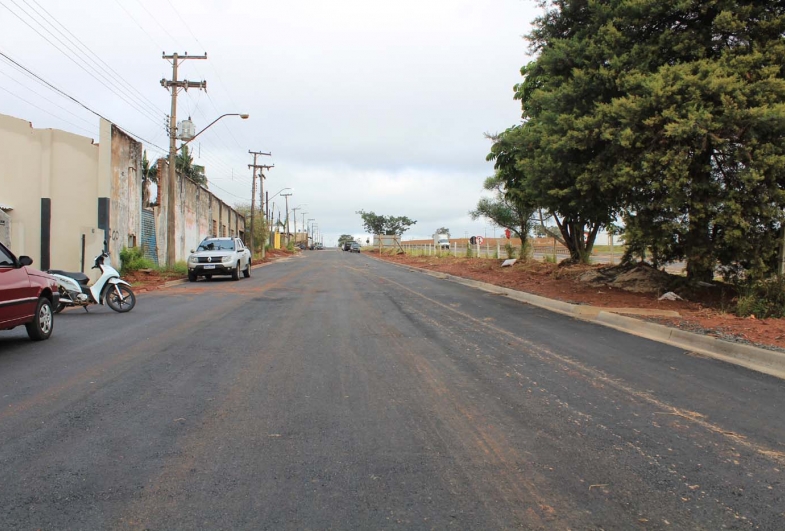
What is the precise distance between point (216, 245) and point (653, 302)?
17.1 metres

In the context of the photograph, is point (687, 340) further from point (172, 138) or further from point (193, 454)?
point (172, 138)

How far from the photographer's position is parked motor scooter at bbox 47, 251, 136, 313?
1097 cm

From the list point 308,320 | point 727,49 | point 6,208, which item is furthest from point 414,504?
point 6,208

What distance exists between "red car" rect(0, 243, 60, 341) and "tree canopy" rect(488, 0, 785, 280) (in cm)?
1042

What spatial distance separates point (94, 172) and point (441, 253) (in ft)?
96.6

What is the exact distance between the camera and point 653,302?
486 inches

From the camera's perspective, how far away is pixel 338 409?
15.8ft

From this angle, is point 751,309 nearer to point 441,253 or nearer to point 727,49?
point 727,49

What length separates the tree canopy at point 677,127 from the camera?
9.86m

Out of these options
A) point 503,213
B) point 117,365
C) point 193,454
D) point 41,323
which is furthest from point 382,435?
point 503,213

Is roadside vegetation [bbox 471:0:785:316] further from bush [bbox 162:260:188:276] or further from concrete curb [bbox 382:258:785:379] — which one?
bush [bbox 162:260:188:276]

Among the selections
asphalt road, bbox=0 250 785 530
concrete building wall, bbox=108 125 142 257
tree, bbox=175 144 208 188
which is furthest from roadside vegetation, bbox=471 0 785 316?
tree, bbox=175 144 208 188

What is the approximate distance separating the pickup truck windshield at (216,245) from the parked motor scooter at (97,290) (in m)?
10.2

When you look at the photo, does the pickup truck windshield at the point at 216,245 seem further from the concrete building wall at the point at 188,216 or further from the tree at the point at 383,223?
the tree at the point at 383,223
